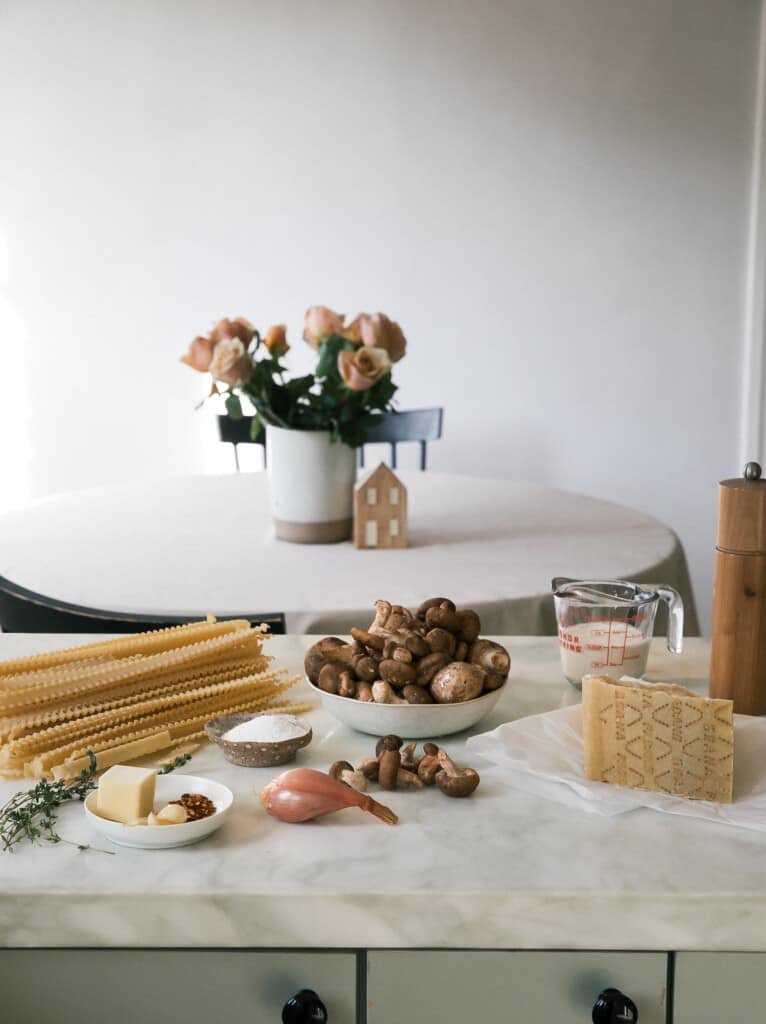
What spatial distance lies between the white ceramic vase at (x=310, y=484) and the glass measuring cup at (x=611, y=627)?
1029mm

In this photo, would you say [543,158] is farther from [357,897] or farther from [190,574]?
[357,897]

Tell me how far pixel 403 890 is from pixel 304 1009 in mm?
118

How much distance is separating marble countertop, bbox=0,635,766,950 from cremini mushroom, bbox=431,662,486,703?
0.16m

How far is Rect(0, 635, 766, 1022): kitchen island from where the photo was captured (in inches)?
29.4

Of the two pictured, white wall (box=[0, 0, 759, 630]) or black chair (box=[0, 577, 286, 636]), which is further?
white wall (box=[0, 0, 759, 630])

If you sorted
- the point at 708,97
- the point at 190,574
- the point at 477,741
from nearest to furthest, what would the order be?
the point at 477,741 → the point at 190,574 → the point at 708,97

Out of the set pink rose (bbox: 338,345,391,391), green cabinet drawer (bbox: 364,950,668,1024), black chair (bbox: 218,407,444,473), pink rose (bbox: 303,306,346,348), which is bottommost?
green cabinet drawer (bbox: 364,950,668,1024)

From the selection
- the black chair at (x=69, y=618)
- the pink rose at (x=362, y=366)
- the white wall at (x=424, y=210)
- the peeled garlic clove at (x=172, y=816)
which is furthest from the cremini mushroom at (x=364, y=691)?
the white wall at (x=424, y=210)

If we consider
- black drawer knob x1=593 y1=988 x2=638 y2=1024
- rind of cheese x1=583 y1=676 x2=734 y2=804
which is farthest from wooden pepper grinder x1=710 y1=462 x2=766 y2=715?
black drawer knob x1=593 y1=988 x2=638 y2=1024

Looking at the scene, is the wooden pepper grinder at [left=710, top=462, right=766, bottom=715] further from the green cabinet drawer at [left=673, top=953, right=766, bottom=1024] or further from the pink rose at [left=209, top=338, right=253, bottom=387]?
the pink rose at [left=209, top=338, right=253, bottom=387]

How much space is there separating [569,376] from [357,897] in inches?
139

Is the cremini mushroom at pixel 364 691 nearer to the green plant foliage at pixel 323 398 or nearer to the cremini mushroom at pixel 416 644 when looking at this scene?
the cremini mushroom at pixel 416 644

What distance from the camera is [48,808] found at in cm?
87

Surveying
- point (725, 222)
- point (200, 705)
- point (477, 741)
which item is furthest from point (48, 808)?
point (725, 222)
